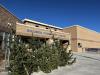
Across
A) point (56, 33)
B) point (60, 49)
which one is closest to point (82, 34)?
point (56, 33)

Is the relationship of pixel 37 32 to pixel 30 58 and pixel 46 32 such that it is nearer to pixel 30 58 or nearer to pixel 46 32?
pixel 46 32

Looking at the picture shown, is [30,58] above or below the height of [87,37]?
below

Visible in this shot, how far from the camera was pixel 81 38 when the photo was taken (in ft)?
150

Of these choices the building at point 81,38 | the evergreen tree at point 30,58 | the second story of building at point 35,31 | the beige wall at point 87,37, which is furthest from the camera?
the beige wall at point 87,37

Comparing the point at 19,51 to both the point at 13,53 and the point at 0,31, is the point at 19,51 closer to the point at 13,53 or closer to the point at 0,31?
the point at 13,53

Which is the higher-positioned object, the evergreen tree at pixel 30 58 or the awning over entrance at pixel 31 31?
the awning over entrance at pixel 31 31

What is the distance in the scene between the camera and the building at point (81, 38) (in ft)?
144

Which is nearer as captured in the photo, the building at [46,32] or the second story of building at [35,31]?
the building at [46,32]

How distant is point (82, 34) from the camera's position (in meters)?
46.4

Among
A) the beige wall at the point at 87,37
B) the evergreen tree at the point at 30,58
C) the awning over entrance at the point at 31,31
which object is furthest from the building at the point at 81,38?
the evergreen tree at the point at 30,58

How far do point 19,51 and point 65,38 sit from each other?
22.9 meters

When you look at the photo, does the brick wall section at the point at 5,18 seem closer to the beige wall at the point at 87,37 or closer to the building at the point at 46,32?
the building at the point at 46,32

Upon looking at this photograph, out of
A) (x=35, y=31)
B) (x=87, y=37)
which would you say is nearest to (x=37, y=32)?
(x=35, y=31)

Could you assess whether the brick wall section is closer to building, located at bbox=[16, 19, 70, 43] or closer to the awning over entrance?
the awning over entrance
